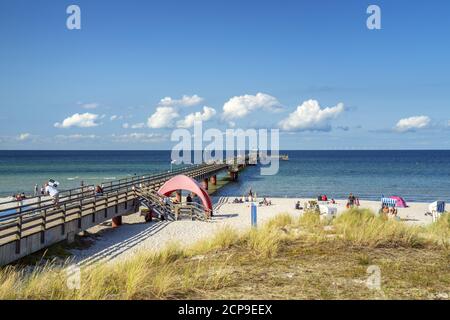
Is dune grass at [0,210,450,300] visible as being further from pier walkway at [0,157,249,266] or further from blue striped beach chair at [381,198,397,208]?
blue striped beach chair at [381,198,397,208]

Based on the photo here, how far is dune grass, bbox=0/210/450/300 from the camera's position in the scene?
23.6 ft

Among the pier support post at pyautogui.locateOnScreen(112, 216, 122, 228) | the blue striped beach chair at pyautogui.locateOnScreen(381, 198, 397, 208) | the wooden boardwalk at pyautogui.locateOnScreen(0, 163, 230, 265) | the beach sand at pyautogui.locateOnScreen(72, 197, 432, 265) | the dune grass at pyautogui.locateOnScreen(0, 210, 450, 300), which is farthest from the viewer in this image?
the blue striped beach chair at pyautogui.locateOnScreen(381, 198, 397, 208)

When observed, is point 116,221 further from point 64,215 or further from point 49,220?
point 49,220

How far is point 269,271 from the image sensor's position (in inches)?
348

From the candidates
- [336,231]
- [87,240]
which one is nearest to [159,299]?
[336,231]

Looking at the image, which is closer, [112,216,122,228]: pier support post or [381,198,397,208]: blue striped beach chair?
[112,216,122,228]: pier support post

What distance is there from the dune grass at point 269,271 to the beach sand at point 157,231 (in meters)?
2.20

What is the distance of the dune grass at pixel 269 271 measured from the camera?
23.6 feet

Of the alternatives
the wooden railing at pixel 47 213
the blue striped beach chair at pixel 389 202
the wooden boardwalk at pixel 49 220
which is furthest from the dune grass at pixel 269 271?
the blue striped beach chair at pixel 389 202

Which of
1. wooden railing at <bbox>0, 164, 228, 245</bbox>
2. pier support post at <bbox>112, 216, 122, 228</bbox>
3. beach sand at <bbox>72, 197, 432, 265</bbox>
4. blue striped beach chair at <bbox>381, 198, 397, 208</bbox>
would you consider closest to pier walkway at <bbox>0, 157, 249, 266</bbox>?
wooden railing at <bbox>0, 164, 228, 245</bbox>

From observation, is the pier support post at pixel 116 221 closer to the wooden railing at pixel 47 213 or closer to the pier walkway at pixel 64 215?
the pier walkway at pixel 64 215

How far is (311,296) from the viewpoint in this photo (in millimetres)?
7137

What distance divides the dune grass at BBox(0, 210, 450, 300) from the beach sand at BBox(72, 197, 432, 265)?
7.23 feet

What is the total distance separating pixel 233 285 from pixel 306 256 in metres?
2.87
